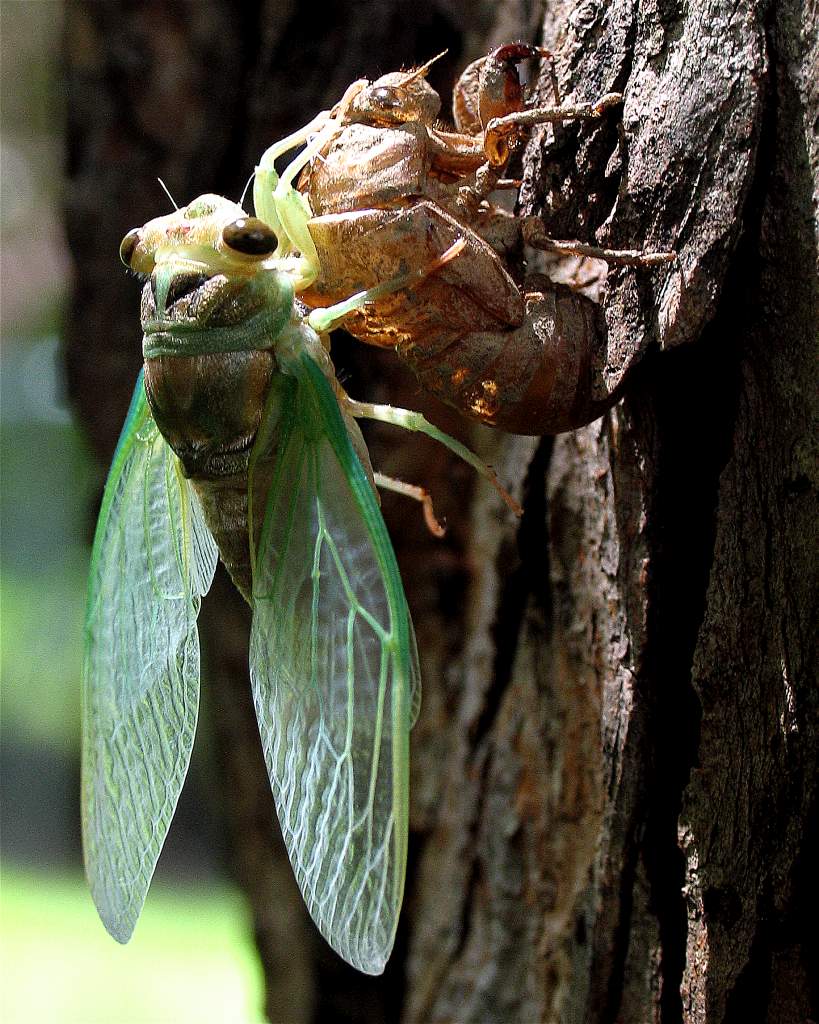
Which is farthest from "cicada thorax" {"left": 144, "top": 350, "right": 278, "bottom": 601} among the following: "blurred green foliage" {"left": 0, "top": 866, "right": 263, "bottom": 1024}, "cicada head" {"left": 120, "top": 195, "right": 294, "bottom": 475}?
"blurred green foliage" {"left": 0, "top": 866, "right": 263, "bottom": 1024}

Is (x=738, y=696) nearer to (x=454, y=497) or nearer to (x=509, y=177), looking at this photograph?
(x=509, y=177)

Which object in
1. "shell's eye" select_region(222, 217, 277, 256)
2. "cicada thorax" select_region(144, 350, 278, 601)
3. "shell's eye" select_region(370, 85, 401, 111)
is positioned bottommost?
"cicada thorax" select_region(144, 350, 278, 601)

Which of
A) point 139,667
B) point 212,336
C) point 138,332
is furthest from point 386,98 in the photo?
point 138,332

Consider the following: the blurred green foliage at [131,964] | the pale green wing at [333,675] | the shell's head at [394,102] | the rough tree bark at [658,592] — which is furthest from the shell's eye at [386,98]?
the blurred green foliage at [131,964]

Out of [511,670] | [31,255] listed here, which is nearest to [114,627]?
A: [511,670]

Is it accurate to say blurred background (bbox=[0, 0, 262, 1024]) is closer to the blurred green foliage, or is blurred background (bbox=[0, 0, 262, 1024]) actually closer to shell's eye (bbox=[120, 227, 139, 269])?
the blurred green foliage

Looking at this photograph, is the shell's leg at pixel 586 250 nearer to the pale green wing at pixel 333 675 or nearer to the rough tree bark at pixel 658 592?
the rough tree bark at pixel 658 592

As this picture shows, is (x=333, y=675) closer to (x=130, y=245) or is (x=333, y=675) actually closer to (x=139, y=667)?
(x=139, y=667)
